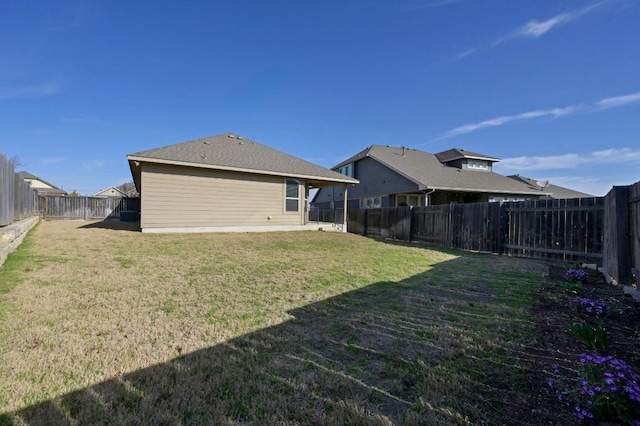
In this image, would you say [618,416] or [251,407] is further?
[251,407]

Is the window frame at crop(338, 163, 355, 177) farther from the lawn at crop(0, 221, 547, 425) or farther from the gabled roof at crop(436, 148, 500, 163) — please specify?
the lawn at crop(0, 221, 547, 425)

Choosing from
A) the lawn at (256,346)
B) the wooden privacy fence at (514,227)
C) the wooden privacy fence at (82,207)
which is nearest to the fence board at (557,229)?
the wooden privacy fence at (514,227)

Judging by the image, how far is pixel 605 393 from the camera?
1.67 meters

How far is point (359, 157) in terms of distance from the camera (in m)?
23.5

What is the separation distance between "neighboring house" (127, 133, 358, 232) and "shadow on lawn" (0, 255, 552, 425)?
33.6ft

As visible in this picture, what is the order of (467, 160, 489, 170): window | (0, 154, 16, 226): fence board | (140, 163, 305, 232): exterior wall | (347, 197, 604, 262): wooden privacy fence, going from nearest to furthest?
(347, 197, 604, 262): wooden privacy fence < (0, 154, 16, 226): fence board < (140, 163, 305, 232): exterior wall < (467, 160, 489, 170): window

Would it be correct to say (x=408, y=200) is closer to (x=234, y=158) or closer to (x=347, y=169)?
(x=347, y=169)

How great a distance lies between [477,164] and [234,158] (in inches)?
769

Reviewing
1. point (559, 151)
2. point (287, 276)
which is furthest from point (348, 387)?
point (559, 151)

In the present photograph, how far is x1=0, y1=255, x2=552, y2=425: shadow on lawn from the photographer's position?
1750mm

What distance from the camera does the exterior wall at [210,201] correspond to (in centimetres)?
1147

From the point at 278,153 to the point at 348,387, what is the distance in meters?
15.2

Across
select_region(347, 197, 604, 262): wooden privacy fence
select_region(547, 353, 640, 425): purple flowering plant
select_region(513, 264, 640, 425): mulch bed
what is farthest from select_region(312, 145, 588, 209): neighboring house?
select_region(547, 353, 640, 425): purple flowering plant

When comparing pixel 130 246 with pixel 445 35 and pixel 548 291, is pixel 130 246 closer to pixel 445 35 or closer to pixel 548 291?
pixel 548 291
